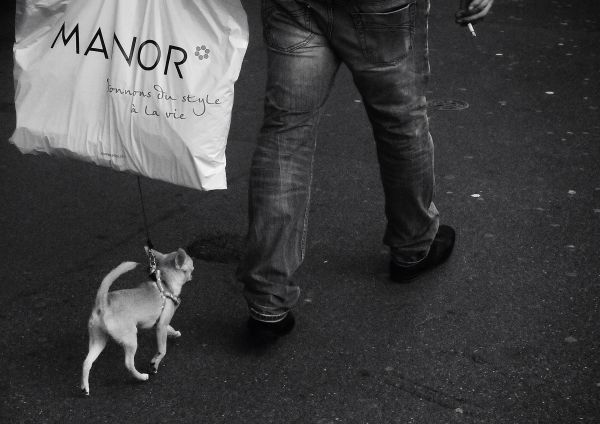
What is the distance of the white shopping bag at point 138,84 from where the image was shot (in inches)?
124

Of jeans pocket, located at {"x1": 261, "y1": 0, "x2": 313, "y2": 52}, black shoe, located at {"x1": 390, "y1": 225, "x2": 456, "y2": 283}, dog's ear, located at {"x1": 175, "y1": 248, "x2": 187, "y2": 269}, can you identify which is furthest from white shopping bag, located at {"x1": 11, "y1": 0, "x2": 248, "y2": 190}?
black shoe, located at {"x1": 390, "y1": 225, "x2": 456, "y2": 283}

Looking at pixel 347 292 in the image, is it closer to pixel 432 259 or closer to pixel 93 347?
pixel 432 259

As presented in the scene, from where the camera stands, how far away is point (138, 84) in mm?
3193

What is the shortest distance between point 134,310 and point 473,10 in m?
1.59

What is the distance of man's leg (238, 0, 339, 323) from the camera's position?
3256 mm

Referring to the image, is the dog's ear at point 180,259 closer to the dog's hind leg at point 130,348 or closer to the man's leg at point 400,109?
the dog's hind leg at point 130,348

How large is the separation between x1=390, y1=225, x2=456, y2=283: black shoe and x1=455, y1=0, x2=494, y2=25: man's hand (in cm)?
102

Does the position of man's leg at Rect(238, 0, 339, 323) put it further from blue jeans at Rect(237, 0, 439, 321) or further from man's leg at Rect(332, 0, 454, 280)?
man's leg at Rect(332, 0, 454, 280)

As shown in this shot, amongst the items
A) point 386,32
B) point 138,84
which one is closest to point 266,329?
point 138,84

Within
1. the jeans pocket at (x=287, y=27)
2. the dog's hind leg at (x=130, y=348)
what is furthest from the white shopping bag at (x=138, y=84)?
the dog's hind leg at (x=130, y=348)

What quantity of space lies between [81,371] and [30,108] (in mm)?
935

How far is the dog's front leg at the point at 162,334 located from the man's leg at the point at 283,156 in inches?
11.8

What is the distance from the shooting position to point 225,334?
361 cm

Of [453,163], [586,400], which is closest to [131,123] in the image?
[586,400]
